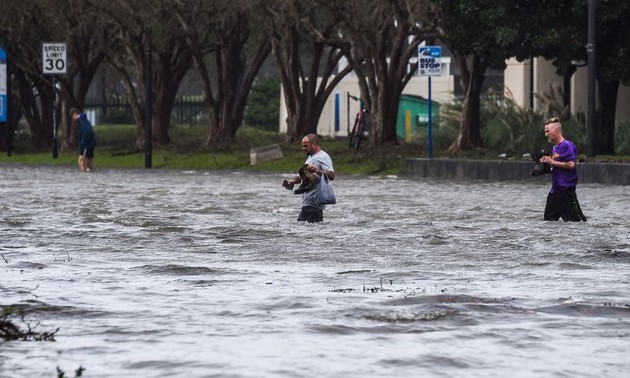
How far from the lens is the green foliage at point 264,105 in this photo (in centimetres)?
8525

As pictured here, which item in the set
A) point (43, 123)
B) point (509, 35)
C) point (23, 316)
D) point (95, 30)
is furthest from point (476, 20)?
point (23, 316)

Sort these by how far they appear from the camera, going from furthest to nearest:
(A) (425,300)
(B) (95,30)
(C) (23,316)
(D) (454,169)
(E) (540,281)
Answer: (B) (95,30)
(D) (454,169)
(E) (540,281)
(A) (425,300)
(C) (23,316)

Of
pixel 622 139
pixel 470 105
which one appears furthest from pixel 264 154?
pixel 622 139

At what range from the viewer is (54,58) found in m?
47.6

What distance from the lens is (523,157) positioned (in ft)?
120

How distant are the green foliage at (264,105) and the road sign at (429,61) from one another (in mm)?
48035

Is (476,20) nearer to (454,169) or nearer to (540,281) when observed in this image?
(454,169)

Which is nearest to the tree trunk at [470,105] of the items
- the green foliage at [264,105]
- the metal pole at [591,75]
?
the metal pole at [591,75]

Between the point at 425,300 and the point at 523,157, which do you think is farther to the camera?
the point at 523,157

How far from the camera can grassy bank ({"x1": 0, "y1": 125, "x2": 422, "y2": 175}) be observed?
40.0 m

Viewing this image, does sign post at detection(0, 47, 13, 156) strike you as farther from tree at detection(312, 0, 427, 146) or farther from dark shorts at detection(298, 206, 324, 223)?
dark shorts at detection(298, 206, 324, 223)

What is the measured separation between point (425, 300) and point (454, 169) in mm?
24235

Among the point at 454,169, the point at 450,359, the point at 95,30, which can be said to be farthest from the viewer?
the point at 95,30

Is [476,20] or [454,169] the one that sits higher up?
[476,20]
